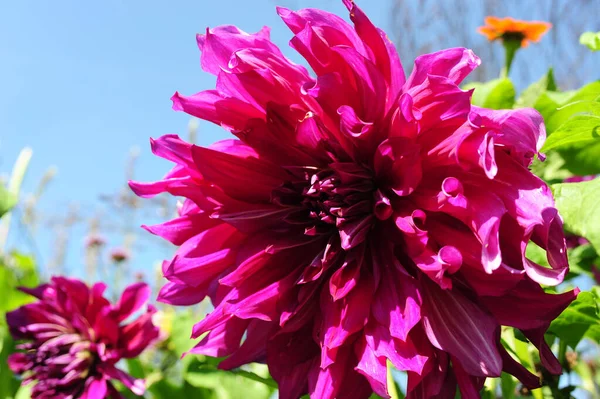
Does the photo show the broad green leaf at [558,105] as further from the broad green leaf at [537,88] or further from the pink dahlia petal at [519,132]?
the pink dahlia petal at [519,132]

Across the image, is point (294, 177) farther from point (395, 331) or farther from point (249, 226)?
point (395, 331)

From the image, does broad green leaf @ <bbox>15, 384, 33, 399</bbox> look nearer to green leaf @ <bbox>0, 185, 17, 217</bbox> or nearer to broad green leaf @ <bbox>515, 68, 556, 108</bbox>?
green leaf @ <bbox>0, 185, 17, 217</bbox>

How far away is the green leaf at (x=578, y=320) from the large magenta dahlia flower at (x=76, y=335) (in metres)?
0.72

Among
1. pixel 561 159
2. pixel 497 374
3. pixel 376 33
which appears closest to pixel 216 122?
pixel 376 33

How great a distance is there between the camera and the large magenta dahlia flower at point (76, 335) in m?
1.12

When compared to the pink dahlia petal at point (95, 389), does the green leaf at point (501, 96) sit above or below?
above

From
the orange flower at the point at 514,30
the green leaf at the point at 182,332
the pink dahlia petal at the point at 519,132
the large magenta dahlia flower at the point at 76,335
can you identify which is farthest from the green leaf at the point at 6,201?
the orange flower at the point at 514,30

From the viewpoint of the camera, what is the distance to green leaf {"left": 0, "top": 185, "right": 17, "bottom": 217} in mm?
1180

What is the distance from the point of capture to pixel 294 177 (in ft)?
2.07

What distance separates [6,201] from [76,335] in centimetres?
29

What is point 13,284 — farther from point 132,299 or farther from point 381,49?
point 381,49

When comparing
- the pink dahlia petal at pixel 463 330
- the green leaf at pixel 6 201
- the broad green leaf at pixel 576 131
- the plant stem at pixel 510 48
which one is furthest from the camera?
the plant stem at pixel 510 48

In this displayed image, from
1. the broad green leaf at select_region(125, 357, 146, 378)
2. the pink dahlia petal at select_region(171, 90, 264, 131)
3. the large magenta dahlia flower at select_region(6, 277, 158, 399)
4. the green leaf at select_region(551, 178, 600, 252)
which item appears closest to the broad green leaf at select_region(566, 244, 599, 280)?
the green leaf at select_region(551, 178, 600, 252)

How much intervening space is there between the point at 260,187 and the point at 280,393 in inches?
8.1
